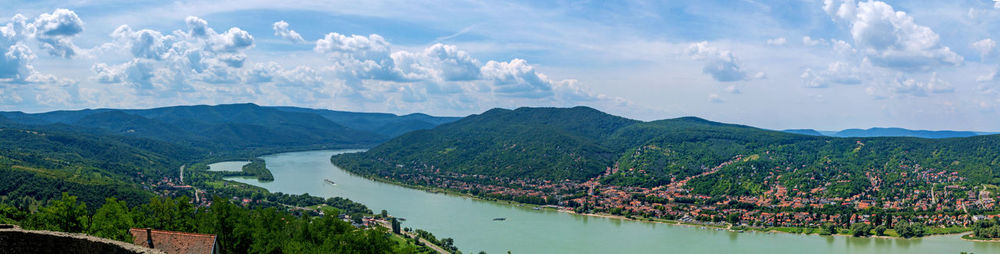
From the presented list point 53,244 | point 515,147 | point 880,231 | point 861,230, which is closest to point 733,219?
point 861,230

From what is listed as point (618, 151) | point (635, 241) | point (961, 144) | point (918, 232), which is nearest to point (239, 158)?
point (618, 151)

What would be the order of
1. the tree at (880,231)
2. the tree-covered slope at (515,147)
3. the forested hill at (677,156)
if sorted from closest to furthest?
the tree at (880,231) → the forested hill at (677,156) → the tree-covered slope at (515,147)

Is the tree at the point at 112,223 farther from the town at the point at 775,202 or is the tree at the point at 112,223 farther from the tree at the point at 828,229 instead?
the tree at the point at 828,229

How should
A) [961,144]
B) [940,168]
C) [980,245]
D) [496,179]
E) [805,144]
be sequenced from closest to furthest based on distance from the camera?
[980,245] < [940,168] < [961,144] < [496,179] < [805,144]

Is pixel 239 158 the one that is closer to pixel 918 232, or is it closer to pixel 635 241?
pixel 635 241

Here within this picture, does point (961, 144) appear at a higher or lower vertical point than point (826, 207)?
higher

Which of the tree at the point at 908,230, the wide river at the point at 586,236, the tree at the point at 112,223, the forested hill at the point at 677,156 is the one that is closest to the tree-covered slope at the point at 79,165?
the wide river at the point at 586,236

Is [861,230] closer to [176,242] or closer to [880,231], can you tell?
[880,231]
